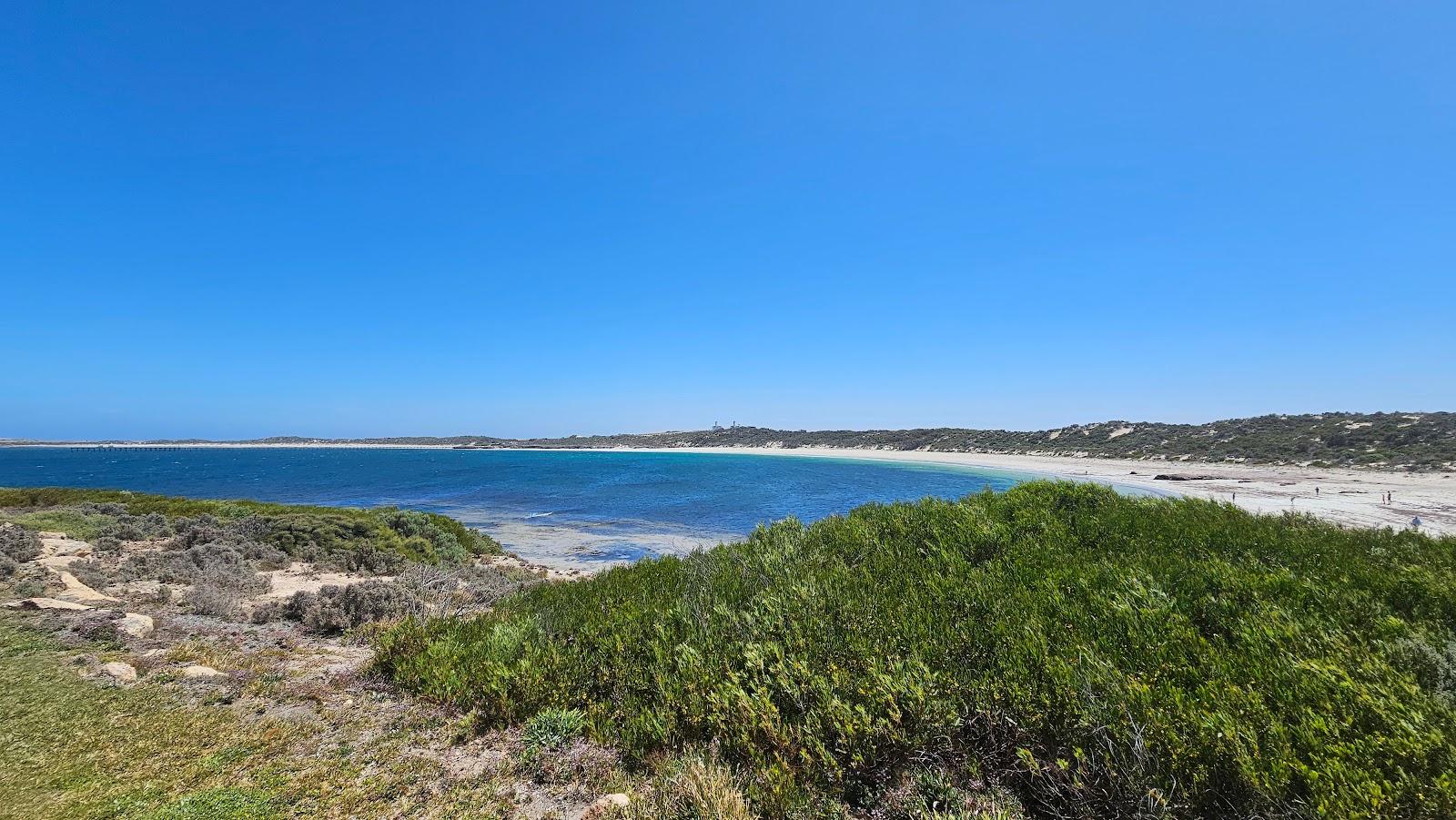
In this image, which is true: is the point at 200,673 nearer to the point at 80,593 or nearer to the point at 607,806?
the point at 80,593

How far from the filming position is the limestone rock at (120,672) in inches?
221

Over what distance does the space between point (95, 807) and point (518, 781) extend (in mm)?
2757

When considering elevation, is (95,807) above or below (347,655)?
above

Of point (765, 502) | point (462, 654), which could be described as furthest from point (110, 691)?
point (765, 502)

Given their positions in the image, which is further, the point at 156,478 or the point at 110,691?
the point at 156,478

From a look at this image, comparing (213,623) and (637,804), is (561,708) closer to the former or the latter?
(637,804)

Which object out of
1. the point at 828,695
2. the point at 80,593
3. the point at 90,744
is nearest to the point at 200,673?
the point at 90,744

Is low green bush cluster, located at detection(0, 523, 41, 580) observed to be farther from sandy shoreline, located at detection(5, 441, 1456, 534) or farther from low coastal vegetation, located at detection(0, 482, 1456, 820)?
sandy shoreline, located at detection(5, 441, 1456, 534)

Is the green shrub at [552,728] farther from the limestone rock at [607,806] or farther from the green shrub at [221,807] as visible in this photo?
the green shrub at [221,807]

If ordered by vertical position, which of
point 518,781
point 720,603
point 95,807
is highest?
point 720,603

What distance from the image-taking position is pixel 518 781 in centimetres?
415

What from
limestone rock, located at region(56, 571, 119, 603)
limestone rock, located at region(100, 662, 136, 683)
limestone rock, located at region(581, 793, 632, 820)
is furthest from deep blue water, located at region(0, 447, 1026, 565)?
limestone rock, located at region(100, 662, 136, 683)

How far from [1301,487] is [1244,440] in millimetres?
35853

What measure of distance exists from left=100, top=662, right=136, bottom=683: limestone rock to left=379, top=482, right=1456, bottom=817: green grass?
2433mm
